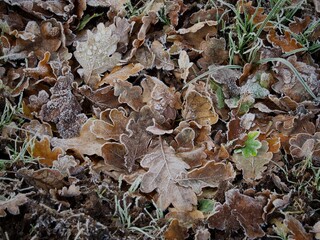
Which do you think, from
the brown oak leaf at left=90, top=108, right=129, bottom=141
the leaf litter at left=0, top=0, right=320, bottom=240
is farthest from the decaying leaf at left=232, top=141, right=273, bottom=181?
the brown oak leaf at left=90, top=108, right=129, bottom=141

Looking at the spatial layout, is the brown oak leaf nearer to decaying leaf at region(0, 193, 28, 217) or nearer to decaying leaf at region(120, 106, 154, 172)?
decaying leaf at region(120, 106, 154, 172)

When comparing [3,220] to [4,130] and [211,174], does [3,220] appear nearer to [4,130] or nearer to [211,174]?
[4,130]

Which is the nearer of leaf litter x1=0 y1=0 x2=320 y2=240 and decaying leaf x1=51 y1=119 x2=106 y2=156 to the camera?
leaf litter x1=0 y1=0 x2=320 y2=240

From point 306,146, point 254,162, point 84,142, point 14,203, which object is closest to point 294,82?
point 306,146

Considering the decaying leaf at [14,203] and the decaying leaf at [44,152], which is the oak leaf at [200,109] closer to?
the decaying leaf at [44,152]

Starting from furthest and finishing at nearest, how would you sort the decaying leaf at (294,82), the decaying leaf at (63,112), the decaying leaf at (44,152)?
the decaying leaf at (294,82), the decaying leaf at (63,112), the decaying leaf at (44,152)

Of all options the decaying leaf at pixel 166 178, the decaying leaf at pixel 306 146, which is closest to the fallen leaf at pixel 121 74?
the decaying leaf at pixel 166 178

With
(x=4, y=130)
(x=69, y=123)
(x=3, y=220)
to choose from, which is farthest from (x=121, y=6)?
(x=3, y=220)
